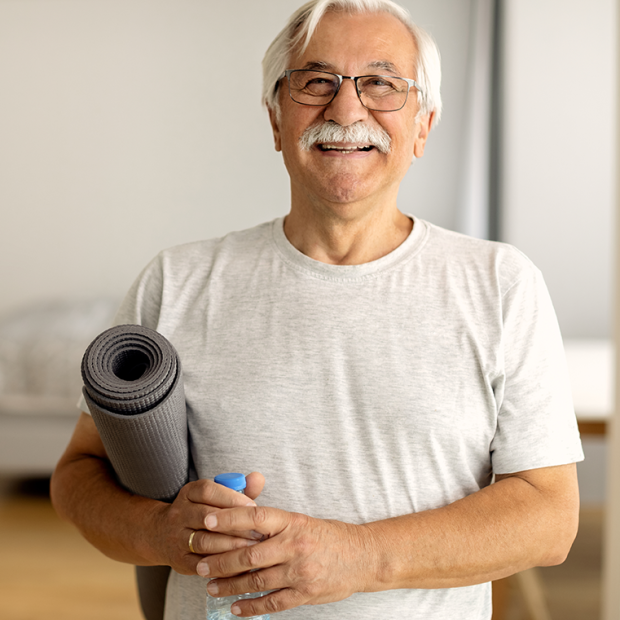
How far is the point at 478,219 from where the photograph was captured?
9.96ft

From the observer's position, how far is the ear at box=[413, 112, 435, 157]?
1154mm

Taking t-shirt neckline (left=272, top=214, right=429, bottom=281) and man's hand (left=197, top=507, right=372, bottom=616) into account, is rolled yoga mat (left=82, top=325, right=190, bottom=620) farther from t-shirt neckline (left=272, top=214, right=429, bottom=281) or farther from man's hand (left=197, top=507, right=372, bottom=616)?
t-shirt neckline (left=272, top=214, right=429, bottom=281)

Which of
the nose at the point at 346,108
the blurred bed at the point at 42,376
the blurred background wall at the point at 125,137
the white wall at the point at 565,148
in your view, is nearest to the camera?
the nose at the point at 346,108

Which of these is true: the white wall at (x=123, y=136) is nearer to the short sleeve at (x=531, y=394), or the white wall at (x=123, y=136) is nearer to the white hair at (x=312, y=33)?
the white hair at (x=312, y=33)

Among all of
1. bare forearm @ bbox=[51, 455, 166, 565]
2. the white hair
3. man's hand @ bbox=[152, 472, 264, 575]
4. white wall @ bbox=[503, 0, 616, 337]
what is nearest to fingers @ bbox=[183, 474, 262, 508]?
man's hand @ bbox=[152, 472, 264, 575]

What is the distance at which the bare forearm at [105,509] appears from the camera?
0.96 m

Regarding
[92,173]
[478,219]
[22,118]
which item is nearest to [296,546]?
[92,173]

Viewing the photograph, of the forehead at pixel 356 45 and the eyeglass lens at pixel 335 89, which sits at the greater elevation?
the forehead at pixel 356 45

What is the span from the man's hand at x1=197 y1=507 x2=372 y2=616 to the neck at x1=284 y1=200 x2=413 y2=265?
0.45m

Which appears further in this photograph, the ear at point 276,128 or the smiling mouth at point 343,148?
the ear at point 276,128

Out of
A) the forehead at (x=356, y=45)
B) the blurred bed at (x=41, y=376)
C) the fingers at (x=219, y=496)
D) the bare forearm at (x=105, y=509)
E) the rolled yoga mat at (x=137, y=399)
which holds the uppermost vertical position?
the forehead at (x=356, y=45)

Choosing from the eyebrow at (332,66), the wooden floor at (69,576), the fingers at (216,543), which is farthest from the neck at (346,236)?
the wooden floor at (69,576)

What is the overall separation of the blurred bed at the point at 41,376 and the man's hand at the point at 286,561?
1.84 meters

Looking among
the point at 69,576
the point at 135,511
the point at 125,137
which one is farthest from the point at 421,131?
the point at 69,576
